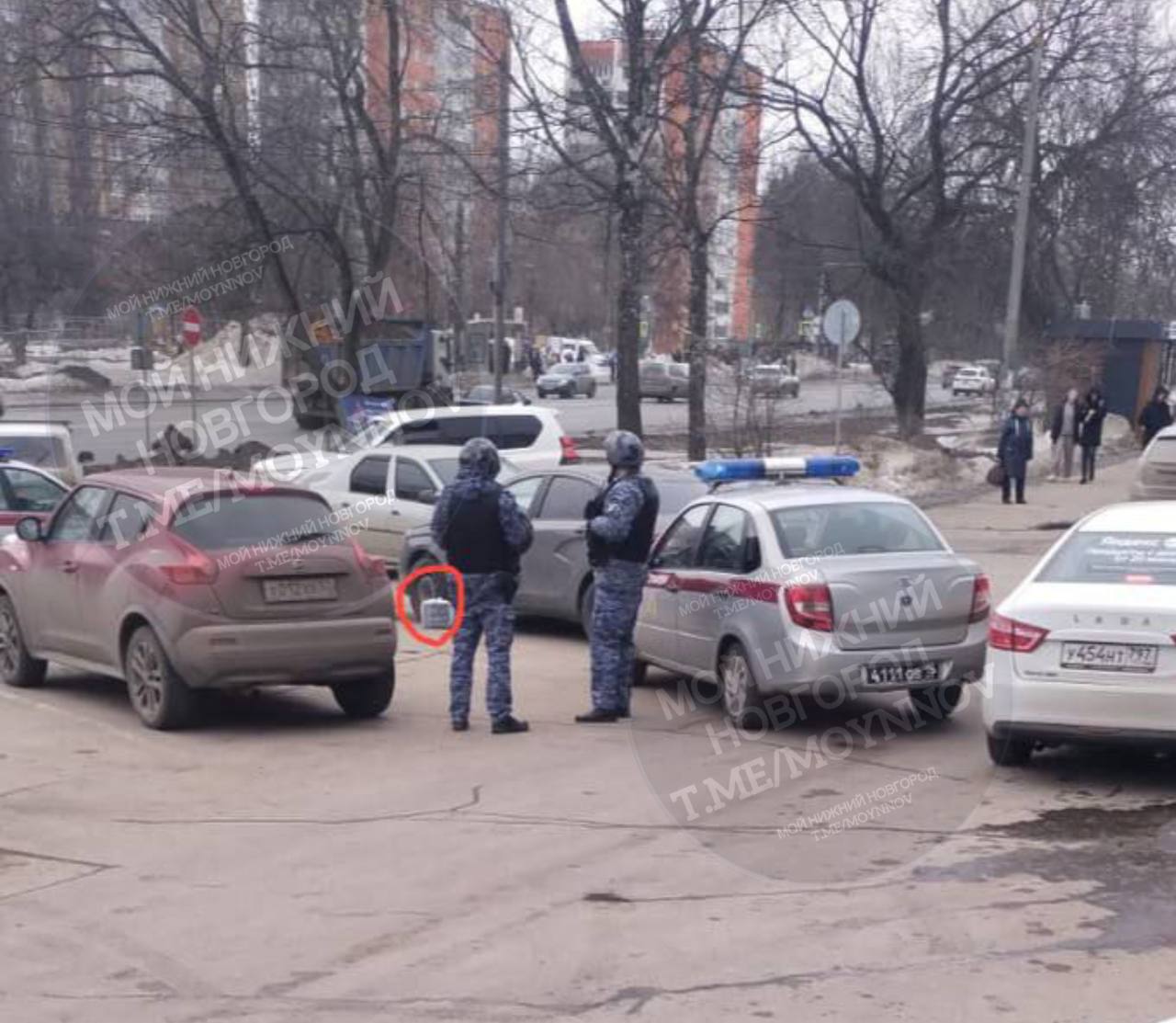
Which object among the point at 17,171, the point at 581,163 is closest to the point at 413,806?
the point at 581,163

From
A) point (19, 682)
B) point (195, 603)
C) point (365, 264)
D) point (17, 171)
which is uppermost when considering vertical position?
point (17, 171)

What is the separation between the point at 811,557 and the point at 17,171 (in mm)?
52330

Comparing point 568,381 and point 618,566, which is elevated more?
point 618,566

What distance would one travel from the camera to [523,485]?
15.3 metres

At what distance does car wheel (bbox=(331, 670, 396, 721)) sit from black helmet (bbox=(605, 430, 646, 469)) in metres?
1.98

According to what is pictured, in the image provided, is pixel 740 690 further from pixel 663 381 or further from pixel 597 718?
pixel 663 381

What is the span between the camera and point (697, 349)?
24.7 m

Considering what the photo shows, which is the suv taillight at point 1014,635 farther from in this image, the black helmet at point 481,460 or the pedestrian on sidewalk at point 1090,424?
the pedestrian on sidewalk at point 1090,424

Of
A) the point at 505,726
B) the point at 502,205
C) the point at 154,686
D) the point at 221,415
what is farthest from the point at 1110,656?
the point at 221,415

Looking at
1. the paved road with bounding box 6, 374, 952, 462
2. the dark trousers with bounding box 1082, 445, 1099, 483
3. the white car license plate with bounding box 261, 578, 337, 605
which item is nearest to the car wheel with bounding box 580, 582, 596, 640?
the white car license plate with bounding box 261, 578, 337, 605

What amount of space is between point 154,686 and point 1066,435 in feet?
79.3

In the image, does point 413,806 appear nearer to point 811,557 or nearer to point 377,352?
point 811,557

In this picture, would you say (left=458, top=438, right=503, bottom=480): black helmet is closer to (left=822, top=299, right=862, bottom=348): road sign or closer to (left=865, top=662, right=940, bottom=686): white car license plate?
(left=865, top=662, right=940, bottom=686): white car license plate

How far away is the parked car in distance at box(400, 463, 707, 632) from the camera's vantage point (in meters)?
14.0
